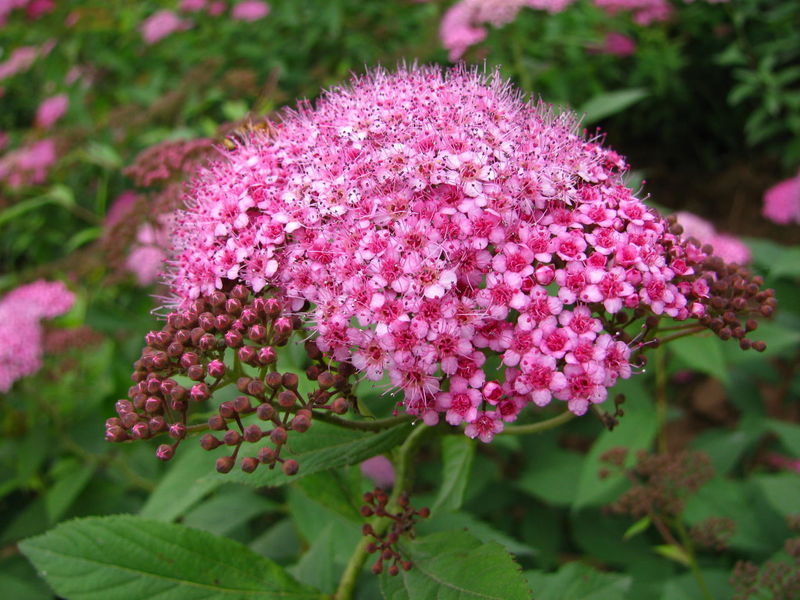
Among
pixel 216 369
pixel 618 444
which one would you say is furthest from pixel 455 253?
pixel 618 444

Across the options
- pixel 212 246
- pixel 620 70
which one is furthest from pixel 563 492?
pixel 620 70

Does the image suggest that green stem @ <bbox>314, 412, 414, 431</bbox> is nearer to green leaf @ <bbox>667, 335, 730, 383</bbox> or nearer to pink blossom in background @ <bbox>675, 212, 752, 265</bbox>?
green leaf @ <bbox>667, 335, 730, 383</bbox>

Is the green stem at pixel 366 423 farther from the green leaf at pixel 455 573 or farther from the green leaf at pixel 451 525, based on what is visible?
the green leaf at pixel 451 525

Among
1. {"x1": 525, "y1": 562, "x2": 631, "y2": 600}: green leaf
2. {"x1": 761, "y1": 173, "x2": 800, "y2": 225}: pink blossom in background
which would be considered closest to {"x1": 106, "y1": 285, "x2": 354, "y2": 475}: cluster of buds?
{"x1": 525, "y1": 562, "x2": 631, "y2": 600}: green leaf

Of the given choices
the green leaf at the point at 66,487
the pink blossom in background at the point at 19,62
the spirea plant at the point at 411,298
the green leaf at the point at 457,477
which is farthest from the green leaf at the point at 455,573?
the pink blossom in background at the point at 19,62

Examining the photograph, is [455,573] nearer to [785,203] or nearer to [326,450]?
[326,450]

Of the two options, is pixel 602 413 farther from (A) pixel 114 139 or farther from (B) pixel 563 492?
(A) pixel 114 139

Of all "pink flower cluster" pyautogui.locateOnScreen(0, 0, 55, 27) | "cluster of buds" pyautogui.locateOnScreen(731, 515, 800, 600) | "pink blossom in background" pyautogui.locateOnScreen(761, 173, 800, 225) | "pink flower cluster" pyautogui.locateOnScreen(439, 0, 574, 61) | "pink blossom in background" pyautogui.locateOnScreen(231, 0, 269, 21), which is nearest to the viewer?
"cluster of buds" pyautogui.locateOnScreen(731, 515, 800, 600)
